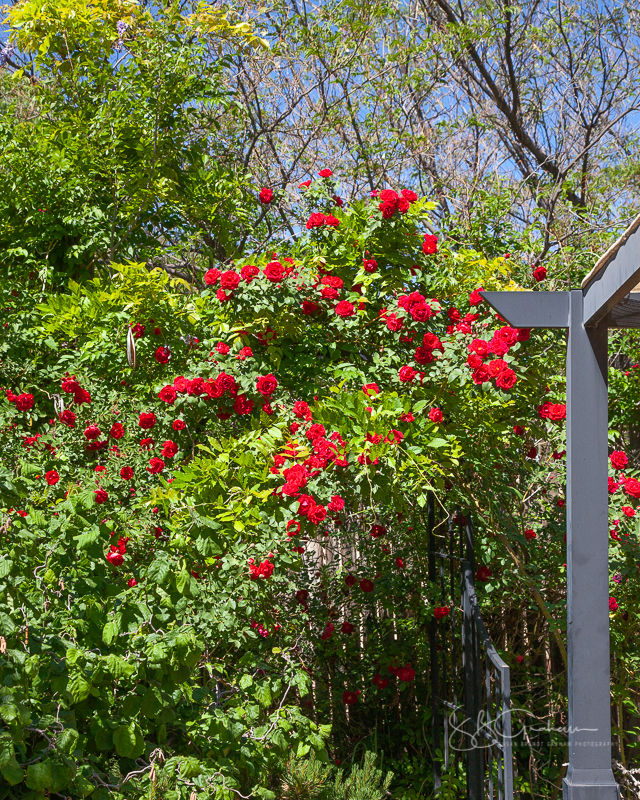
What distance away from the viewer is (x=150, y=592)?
80.7 inches

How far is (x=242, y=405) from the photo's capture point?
2.64 m

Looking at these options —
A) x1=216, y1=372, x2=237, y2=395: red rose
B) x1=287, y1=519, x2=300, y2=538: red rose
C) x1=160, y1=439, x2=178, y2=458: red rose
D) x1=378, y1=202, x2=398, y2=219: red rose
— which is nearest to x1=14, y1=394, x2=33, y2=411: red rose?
x1=160, y1=439, x2=178, y2=458: red rose

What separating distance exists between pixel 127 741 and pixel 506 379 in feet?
5.31

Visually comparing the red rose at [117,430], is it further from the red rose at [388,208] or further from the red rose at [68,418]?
the red rose at [388,208]

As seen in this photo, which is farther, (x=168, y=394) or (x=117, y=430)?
(x=117, y=430)

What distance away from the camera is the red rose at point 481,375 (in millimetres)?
2365

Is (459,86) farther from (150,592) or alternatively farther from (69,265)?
(150,592)

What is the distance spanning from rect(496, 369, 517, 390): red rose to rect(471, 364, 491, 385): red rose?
0.05m

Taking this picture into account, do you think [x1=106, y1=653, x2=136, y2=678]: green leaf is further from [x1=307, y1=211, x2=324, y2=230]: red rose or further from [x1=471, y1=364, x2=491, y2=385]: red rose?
[x1=307, y1=211, x2=324, y2=230]: red rose

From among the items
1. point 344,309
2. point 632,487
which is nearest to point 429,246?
point 344,309

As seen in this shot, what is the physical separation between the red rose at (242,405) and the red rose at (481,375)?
0.88 metres

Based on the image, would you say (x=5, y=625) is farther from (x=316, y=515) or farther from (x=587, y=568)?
(x=587, y=568)

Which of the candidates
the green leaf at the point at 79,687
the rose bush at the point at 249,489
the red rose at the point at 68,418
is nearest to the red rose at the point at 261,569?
the rose bush at the point at 249,489

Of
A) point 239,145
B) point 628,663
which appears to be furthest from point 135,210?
point 628,663
